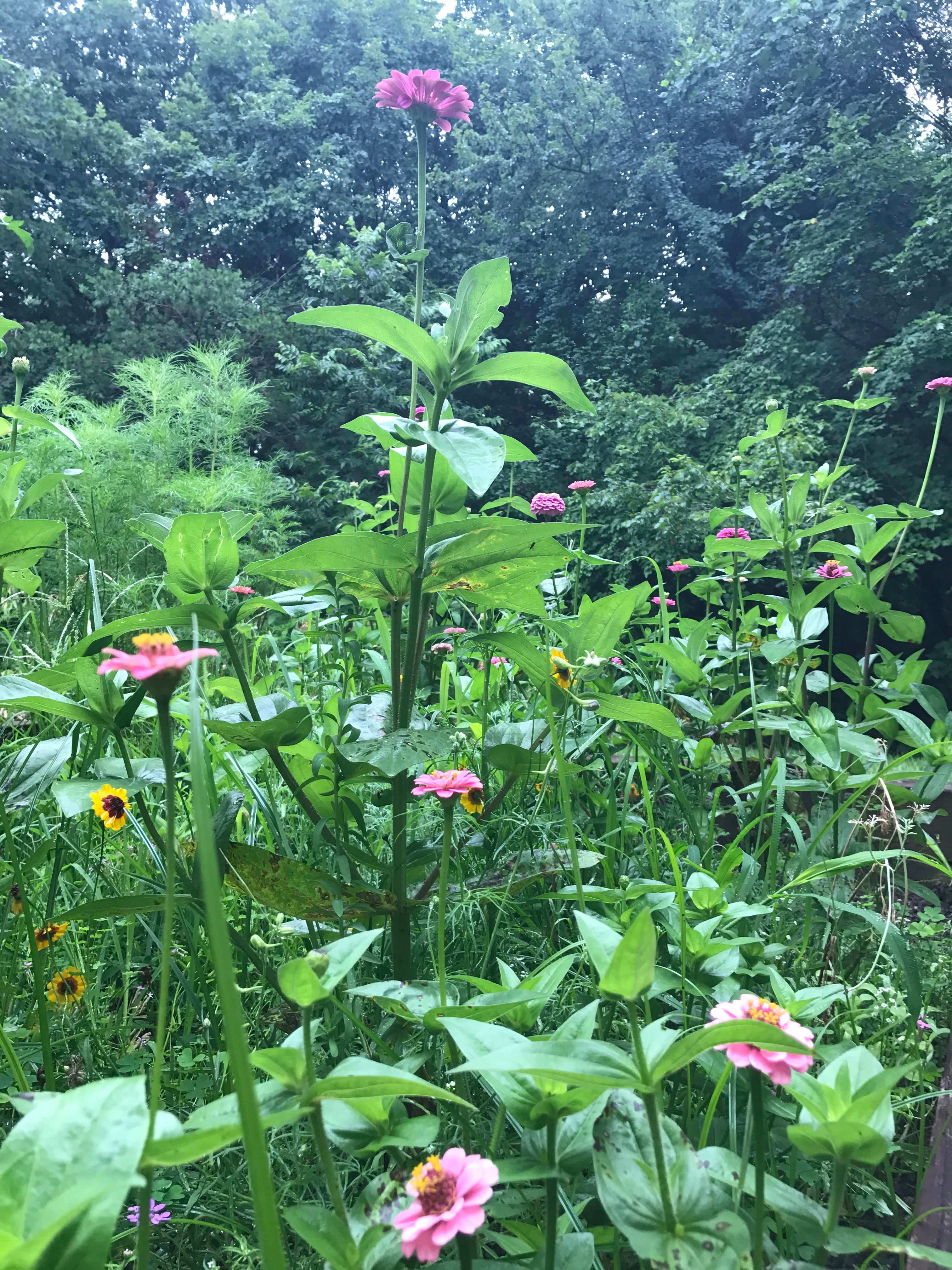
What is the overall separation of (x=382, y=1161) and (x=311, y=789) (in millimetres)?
307

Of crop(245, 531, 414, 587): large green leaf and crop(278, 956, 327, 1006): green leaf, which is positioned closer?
crop(278, 956, 327, 1006): green leaf

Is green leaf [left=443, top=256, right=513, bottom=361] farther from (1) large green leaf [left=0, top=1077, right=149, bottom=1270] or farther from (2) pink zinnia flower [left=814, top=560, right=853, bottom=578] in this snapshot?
(2) pink zinnia flower [left=814, top=560, right=853, bottom=578]

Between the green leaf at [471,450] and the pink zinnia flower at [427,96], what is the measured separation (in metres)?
0.45

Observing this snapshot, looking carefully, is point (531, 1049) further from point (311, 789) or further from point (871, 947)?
point (871, 947)

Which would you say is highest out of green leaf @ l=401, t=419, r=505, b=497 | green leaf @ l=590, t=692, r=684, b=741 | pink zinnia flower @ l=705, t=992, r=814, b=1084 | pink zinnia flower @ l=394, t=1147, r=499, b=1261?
green leaf @ l=401, t=419, r=505, b=497

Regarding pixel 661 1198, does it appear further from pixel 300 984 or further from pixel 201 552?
pixel 201 552

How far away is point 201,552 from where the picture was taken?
55 cm

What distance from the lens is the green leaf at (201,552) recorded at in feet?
1.78

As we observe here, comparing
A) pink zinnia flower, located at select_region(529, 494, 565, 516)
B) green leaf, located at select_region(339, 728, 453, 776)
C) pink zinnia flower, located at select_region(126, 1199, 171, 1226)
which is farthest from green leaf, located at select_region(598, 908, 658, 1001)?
pink zinnia flower, located at select_region(529, 494, 565, 516)

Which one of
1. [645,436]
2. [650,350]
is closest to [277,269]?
[650,350]

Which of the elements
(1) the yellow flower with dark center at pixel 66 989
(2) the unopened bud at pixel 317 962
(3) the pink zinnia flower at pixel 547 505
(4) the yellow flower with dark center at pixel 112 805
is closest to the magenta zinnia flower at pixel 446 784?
(2) the unopened bud at pixel 317 962

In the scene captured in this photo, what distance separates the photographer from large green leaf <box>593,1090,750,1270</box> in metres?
0.29

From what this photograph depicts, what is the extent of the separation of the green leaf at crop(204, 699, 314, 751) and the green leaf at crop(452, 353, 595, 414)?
268mm

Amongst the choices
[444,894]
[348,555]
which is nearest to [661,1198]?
[444,894]
